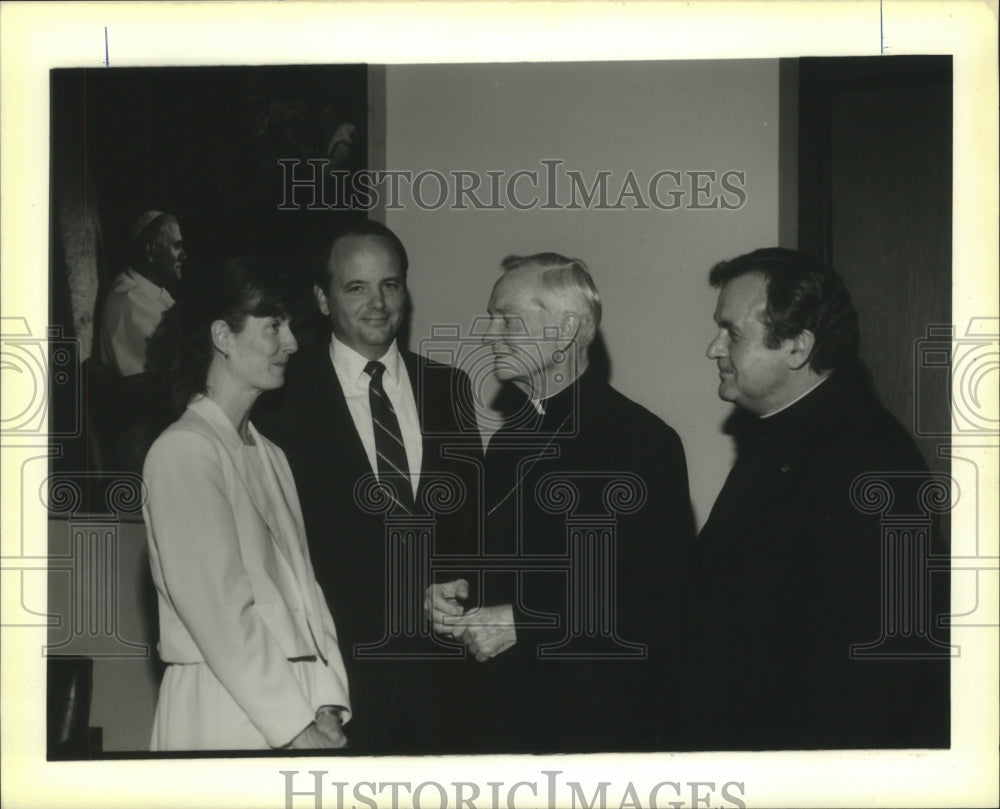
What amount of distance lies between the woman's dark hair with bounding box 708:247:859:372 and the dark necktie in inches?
38.5

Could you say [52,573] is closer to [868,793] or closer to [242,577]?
[242,577]

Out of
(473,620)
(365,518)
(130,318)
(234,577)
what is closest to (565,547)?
(473,620)

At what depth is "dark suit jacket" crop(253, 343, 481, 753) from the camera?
11.8ft

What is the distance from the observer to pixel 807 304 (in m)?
3.64

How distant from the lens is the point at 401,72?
3.64 m

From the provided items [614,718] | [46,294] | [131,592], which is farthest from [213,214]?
[614,718]

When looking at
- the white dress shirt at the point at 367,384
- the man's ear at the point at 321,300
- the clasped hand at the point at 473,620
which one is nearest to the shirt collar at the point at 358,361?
the white dress shirt at the point at 367,384

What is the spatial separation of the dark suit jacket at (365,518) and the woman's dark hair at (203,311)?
0.57 feet

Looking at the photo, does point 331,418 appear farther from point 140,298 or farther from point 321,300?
point 140,298

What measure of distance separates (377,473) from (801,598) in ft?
3.93

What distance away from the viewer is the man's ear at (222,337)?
3.61m

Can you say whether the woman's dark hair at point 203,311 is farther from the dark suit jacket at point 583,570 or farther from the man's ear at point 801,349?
the man's ear at point 801,349

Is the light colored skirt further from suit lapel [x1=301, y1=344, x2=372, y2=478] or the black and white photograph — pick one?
suit lapel [x1=301, y1=344, x2=372, y2=478]

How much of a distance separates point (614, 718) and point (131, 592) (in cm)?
135
